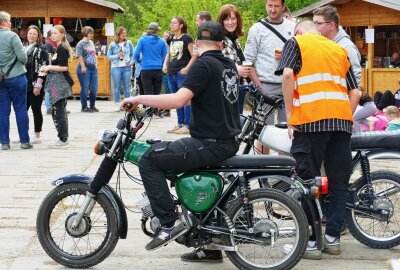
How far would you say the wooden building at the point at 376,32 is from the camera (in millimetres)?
24219

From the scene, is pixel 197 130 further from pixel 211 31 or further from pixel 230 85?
pixel 211 31

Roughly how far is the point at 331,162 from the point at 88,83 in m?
14.2


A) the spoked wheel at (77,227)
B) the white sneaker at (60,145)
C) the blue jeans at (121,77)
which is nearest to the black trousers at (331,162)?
the spoked wheel at (77,227)

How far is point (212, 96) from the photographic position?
6.32 metres

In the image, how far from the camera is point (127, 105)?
248 inches

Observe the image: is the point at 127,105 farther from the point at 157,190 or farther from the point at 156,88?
the point at 156,88

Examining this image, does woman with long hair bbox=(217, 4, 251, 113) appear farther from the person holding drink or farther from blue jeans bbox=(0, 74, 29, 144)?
blue jeans bbox=(0, 74, 29, 144)

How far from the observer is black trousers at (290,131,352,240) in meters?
6.81

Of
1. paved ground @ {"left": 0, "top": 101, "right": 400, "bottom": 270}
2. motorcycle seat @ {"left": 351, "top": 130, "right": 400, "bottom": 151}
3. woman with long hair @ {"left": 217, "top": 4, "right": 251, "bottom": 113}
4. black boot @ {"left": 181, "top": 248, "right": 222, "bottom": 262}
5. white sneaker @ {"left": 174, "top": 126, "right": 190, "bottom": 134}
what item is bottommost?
white sneaker @ {"left": 174, "top": 126, "right": 190, "bottom": 134}

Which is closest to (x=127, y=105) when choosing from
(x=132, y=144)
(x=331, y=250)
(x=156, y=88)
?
(x=132, y=144)

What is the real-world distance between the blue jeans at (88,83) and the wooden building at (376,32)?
6.52 metres

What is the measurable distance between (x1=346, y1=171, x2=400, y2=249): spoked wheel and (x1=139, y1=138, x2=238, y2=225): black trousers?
1362mm

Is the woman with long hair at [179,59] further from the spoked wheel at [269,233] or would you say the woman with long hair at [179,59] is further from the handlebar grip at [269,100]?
the spoked wheel at [269,233]

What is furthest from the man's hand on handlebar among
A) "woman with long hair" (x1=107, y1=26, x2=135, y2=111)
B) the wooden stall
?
the wooden stall
